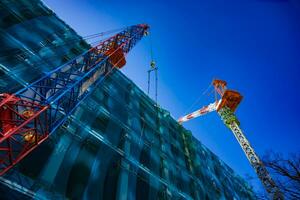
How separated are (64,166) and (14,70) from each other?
187 inches

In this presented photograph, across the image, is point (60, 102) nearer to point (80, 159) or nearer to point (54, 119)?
point (54, 119)

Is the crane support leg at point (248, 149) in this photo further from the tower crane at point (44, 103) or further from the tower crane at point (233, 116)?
the tower crane at point (44, 103)

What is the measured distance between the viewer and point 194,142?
23.5 m

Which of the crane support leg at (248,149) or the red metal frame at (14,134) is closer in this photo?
the red metal frame at (14,134)

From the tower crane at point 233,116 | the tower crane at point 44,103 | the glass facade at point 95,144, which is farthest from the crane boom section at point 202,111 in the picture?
the tower crane at point 44,103

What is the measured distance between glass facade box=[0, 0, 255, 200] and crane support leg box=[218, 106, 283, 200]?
4.98 m

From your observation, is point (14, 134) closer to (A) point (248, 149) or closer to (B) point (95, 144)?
(B) point (95, 144)

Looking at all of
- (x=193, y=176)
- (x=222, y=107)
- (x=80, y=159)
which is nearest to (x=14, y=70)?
(x=80, y=159)

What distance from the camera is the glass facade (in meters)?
8.58

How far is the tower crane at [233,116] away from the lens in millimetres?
26398

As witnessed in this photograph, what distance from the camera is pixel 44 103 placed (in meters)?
9.17

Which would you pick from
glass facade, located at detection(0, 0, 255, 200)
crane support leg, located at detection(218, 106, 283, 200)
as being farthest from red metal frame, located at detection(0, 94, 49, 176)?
crane support leg, located at detection(218, 106, 283, 200)

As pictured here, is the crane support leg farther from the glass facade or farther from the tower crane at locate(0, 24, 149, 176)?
the tower crane at locate(0, 24, 149, 176)

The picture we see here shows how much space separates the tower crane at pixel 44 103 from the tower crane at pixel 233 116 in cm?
1813
